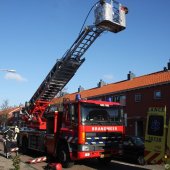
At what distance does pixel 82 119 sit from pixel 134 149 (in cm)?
437

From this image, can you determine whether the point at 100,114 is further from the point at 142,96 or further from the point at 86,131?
the point at 142,96

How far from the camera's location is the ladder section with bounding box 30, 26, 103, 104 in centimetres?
1552

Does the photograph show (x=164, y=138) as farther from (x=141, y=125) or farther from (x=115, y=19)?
(x=141, y=125)

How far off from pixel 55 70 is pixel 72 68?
83cm

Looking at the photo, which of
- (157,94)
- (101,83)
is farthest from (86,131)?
(101,83)

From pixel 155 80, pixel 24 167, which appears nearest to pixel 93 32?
pixel 24 167

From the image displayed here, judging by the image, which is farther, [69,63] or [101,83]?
[101,83]

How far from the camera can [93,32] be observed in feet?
50.1

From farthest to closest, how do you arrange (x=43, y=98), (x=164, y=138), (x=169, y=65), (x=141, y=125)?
(x=169, y=65), (x=141, y=125), (x=43, y=98), (x=164, y=138)

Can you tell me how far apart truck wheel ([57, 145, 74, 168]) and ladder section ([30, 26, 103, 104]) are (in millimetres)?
3603

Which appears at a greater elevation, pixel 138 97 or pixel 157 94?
pixel 157 94

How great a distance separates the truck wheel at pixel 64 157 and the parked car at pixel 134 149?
12.5ft

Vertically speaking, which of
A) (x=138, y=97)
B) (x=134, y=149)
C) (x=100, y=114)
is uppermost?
(x=138, y=97)

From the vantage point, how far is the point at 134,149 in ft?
55.8
